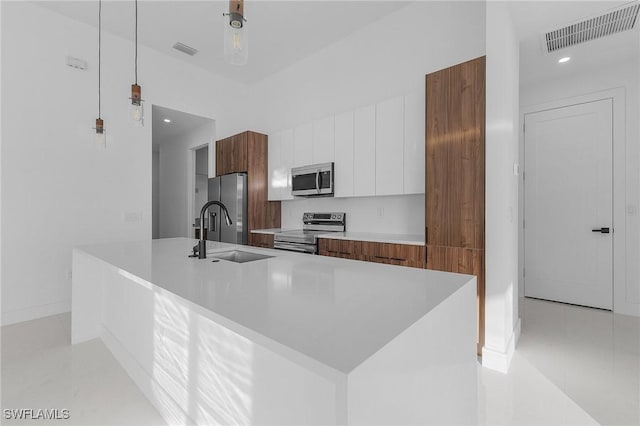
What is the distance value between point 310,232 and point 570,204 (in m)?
3.17

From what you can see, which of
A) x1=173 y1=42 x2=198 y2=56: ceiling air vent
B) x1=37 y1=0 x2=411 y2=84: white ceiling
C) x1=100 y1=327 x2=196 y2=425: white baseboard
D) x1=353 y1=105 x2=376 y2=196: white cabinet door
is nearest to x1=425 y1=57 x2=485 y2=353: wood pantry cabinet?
x1=353 y1=105 x2=376 y2=196: white cabinet door

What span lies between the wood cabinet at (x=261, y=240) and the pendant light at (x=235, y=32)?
262 centimetres

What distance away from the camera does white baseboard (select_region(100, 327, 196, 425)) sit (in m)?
1.56

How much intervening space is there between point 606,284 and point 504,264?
2.27 m

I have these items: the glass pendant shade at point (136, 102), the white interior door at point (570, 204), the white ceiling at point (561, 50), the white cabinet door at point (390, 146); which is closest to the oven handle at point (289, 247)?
the white cabinet door at point (390, 146)

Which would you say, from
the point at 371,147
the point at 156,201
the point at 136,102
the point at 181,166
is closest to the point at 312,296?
the point at 136,102

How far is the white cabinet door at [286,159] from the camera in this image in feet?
13.3

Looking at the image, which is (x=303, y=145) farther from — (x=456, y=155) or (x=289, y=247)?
(x=456, y=155)

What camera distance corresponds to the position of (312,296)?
979 mm

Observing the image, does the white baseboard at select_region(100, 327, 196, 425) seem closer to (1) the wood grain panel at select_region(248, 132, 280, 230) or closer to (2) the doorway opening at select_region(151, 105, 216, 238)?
(1) the wood grain panel at select_region(248, 132, 280, 230)

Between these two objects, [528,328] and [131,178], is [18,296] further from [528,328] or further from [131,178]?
[528,328]

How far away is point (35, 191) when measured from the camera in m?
3.15

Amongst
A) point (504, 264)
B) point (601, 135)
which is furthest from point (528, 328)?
point (601, 135)

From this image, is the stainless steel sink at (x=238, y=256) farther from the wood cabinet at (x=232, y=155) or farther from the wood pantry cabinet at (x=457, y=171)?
the wood cabinet at (x=232, y=155)
